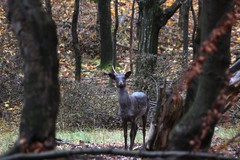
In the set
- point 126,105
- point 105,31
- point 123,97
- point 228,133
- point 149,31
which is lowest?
point 228,133

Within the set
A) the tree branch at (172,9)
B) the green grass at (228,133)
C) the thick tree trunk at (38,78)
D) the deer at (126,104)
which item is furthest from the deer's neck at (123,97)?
the tree branch at (172,9)

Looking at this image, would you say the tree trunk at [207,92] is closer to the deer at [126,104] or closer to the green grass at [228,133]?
the deer at [126,104]

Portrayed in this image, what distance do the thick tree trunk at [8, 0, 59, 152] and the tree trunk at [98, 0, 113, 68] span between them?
20.5 metres

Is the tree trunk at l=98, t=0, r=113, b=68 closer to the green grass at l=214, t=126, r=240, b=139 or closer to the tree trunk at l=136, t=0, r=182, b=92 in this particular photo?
the tree trunk at l=136, t=0, r=182, b=92

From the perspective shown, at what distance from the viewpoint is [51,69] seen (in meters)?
4.79

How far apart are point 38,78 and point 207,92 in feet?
5.43

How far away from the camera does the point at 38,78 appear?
4.73 metres

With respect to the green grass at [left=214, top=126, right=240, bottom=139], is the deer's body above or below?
above

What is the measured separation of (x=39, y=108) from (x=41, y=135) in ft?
0.83

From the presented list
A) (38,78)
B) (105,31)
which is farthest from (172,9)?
(38,78)

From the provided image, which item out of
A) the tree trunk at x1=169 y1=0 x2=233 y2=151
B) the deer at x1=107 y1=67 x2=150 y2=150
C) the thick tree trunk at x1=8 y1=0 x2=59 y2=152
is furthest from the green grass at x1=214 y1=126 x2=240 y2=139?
the thick tree trunk at x1=8 y1=0 x2=59 y2=152

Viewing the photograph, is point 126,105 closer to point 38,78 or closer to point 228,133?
point 228,133

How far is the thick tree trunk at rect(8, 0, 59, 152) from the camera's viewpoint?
15.5ft

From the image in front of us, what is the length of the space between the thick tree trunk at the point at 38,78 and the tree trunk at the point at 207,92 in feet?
4.21
